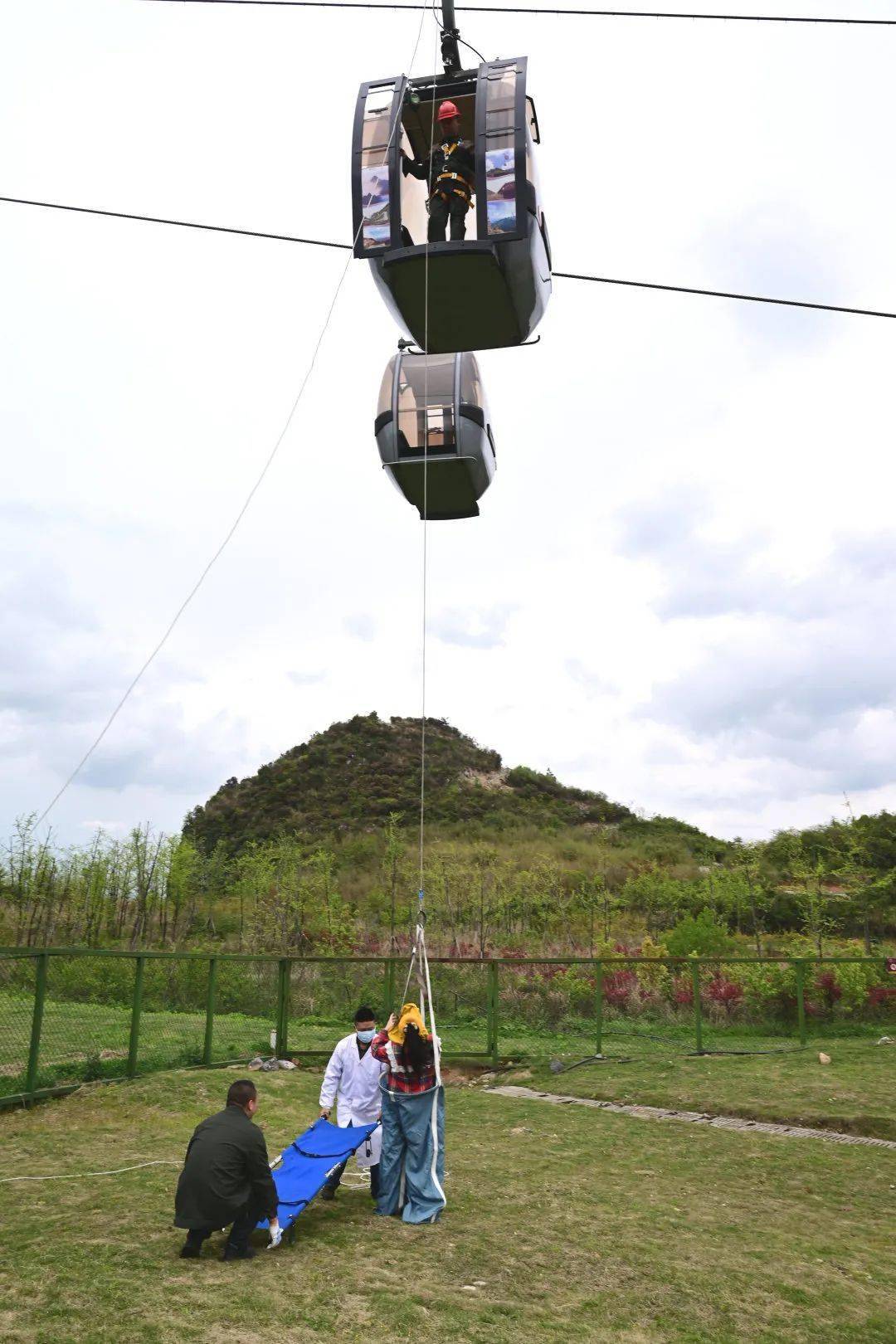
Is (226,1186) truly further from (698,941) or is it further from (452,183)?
(698,941)

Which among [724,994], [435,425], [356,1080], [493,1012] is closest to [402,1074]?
[356,1080]

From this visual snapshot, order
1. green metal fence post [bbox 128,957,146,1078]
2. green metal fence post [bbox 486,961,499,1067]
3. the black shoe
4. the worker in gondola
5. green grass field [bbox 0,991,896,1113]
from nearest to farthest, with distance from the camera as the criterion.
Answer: the black shoe
the worker in gondola
green grass field [bbox 0,991,896,1113]
green metal fence post [bbox 128,957,146,1078]
green metal fence post [bbox 486,961,499,1067]

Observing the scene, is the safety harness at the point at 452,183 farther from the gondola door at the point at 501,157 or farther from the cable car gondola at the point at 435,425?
the cable car gondola at the point at 435,425

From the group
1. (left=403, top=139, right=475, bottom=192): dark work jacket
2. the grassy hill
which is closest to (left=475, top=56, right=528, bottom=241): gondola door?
(left=403, top=139, right=475, bottom=192): dark work jacket

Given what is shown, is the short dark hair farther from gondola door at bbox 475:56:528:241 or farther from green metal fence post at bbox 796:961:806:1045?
green metal fence post at bbox 796:961:806:1045

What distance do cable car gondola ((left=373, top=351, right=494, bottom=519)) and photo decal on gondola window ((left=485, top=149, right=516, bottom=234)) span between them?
2.13 meters

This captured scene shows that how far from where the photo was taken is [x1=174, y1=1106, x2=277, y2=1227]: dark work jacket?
5594 millimetres

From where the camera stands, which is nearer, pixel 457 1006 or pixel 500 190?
pixel 500 190

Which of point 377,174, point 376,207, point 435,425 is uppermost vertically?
point 377,174

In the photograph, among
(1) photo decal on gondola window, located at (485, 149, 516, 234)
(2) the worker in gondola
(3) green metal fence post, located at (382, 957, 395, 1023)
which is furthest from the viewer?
(3) green metal fence post, located at (382, 957, 395, 1023)

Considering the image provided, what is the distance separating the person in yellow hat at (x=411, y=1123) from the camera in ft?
22.7

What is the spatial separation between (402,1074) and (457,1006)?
1358 cm

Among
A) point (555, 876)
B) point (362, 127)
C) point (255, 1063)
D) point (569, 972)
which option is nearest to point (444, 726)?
point (555, 876)

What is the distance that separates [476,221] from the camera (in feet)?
26.0
